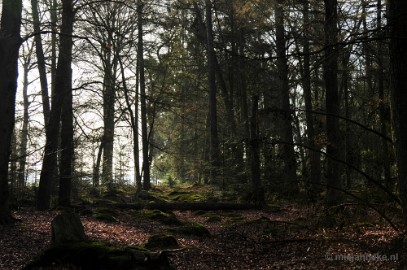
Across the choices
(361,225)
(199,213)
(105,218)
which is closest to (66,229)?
(105,218)

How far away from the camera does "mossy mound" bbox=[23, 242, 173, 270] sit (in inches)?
248

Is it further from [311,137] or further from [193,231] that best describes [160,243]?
[311,137]

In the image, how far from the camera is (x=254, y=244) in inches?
386

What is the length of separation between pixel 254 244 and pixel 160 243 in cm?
234

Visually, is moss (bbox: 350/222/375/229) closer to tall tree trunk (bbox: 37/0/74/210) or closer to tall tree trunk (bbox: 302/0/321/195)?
tall tree trunk (bbox: 302/0/321/195)

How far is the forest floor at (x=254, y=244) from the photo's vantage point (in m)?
6.90

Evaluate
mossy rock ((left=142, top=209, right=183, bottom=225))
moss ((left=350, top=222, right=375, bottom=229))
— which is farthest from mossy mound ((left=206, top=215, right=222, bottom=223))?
moss ((left=350, top=222, right=375, bottom=229))

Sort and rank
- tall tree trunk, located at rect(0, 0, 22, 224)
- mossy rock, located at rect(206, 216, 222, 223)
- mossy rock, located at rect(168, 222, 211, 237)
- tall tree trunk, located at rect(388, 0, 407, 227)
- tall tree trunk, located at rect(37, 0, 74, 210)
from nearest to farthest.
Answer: tall tree trunk, located at rect(388, 0, 407, 227) < tall tree trunk, located at rect(0, 0, 22, 224) < mossy rock, located at rect(168, 222, 211, 237) < tall tree trunk, located at rect(37, 0, 74, 210) < mossy rock, located at rect(206, 216, 222, 223)

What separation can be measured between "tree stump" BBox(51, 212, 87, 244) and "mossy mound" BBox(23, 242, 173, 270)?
36 centimetres

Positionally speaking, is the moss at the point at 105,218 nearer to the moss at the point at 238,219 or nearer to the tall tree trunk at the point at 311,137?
the moss at the point at 238,219

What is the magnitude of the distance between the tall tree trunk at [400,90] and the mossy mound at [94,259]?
12.9ft

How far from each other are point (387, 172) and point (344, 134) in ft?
4.30

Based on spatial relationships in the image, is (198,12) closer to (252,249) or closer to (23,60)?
(23,60)

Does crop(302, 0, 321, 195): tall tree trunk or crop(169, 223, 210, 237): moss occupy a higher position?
crop(302, 0, 321, 195): tall tree trunk
